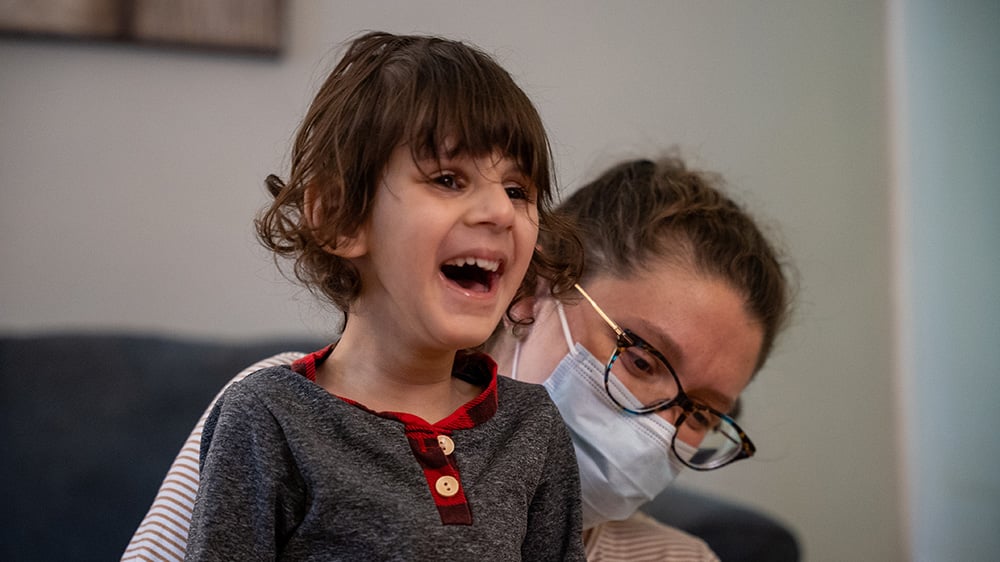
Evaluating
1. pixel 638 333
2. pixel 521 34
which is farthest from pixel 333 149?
pixel 521 34

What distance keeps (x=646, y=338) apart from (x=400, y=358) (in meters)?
0.42

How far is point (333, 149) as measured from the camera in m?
A: 0.71

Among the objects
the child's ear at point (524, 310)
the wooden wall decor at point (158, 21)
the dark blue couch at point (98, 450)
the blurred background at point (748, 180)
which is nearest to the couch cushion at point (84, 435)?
the dark blue couch at point (98, 450)

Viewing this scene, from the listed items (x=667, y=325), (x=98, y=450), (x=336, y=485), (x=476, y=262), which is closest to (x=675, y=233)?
(x=667, y=325)

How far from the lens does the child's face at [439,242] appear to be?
68cm

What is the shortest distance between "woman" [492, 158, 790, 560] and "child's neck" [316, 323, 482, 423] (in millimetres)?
285

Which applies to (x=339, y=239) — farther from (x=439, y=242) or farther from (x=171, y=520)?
(x=171, y=520)

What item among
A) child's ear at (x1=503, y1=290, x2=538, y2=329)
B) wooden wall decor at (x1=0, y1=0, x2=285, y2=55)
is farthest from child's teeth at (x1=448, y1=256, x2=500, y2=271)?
wooden wall decor at (x1=0, y1=0, x2=285, y2=55)

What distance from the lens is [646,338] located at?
1.07 m

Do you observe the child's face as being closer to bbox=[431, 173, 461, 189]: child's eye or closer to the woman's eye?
bbox=[431, 173, 461, 189]: child's eye

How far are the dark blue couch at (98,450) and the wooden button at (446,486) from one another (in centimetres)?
94

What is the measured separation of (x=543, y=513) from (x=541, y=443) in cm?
5

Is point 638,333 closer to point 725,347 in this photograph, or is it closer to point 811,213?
point 725,347

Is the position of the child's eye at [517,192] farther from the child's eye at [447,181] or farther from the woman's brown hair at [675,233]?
the woman's brown hair at [675,233]
